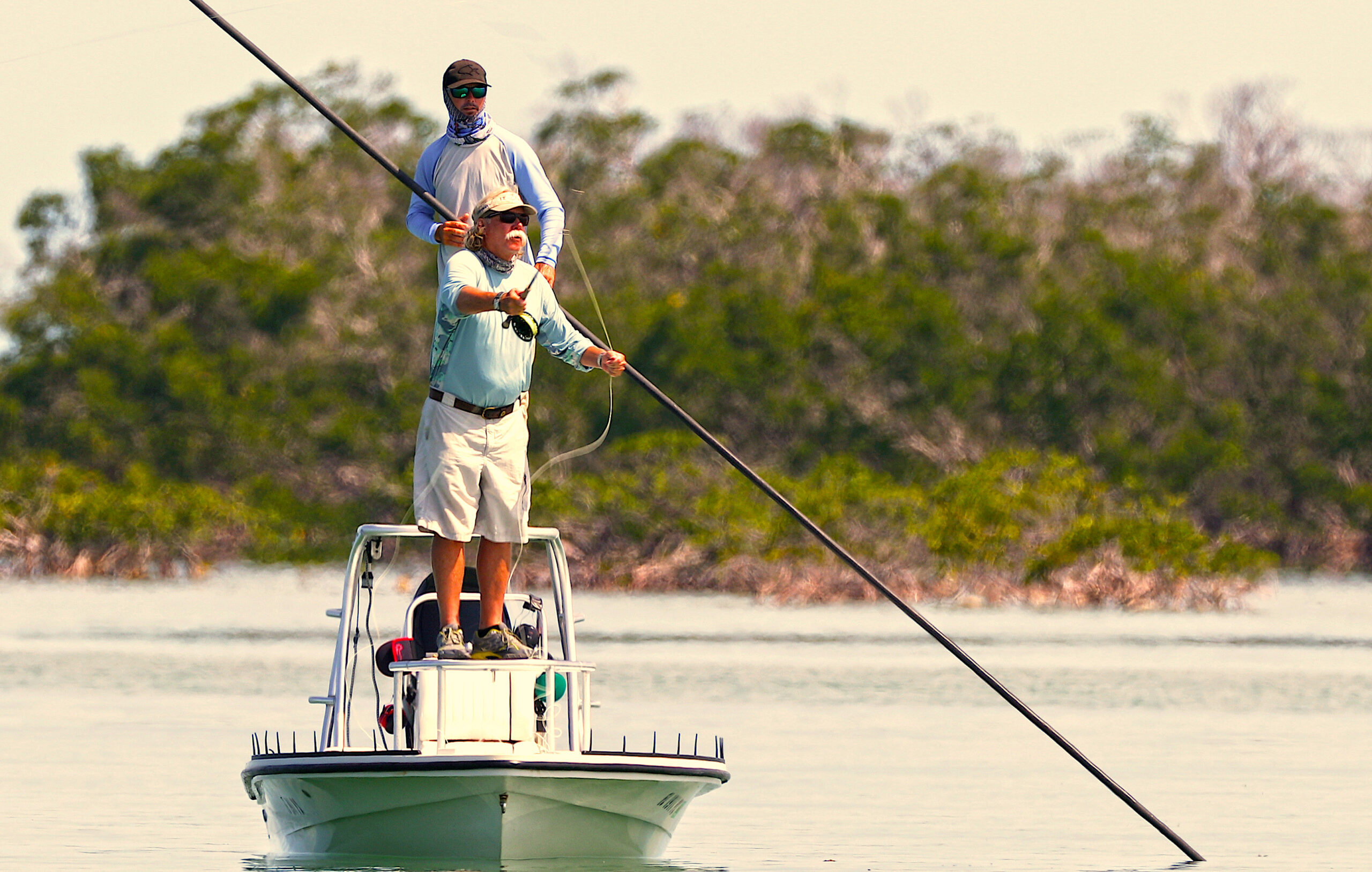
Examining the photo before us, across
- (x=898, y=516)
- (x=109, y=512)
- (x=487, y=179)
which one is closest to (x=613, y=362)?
(x=487, y=179)

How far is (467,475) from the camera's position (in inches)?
383

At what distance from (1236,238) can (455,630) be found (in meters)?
38.1

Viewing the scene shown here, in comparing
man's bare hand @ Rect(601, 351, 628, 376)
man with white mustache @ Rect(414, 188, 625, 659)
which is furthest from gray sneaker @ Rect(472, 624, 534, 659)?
man's bare hand @ Rect(601, 351, 628, 376)

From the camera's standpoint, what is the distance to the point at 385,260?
46.0 metres

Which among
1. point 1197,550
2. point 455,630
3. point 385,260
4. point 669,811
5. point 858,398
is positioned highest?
point 385,260

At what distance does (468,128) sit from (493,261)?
594 millimetres

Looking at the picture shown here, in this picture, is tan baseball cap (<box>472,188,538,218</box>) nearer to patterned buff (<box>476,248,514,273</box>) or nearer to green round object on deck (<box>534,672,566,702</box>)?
patterned buff (<box>476,248,514,273</box>)

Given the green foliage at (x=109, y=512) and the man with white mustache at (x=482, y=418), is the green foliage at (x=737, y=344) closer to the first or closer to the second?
the green foliage at (x=109, y=512)

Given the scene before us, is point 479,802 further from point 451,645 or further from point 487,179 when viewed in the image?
point 487,179

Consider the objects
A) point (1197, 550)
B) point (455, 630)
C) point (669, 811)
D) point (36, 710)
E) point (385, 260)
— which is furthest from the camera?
point (385, 260)

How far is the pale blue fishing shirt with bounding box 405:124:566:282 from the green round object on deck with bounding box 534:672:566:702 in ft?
5.65

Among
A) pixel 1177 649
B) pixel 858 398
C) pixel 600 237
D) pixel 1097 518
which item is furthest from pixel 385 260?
pixel 1177 649

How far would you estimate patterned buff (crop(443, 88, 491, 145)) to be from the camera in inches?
393

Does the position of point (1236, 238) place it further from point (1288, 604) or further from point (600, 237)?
point (1288, 604)
